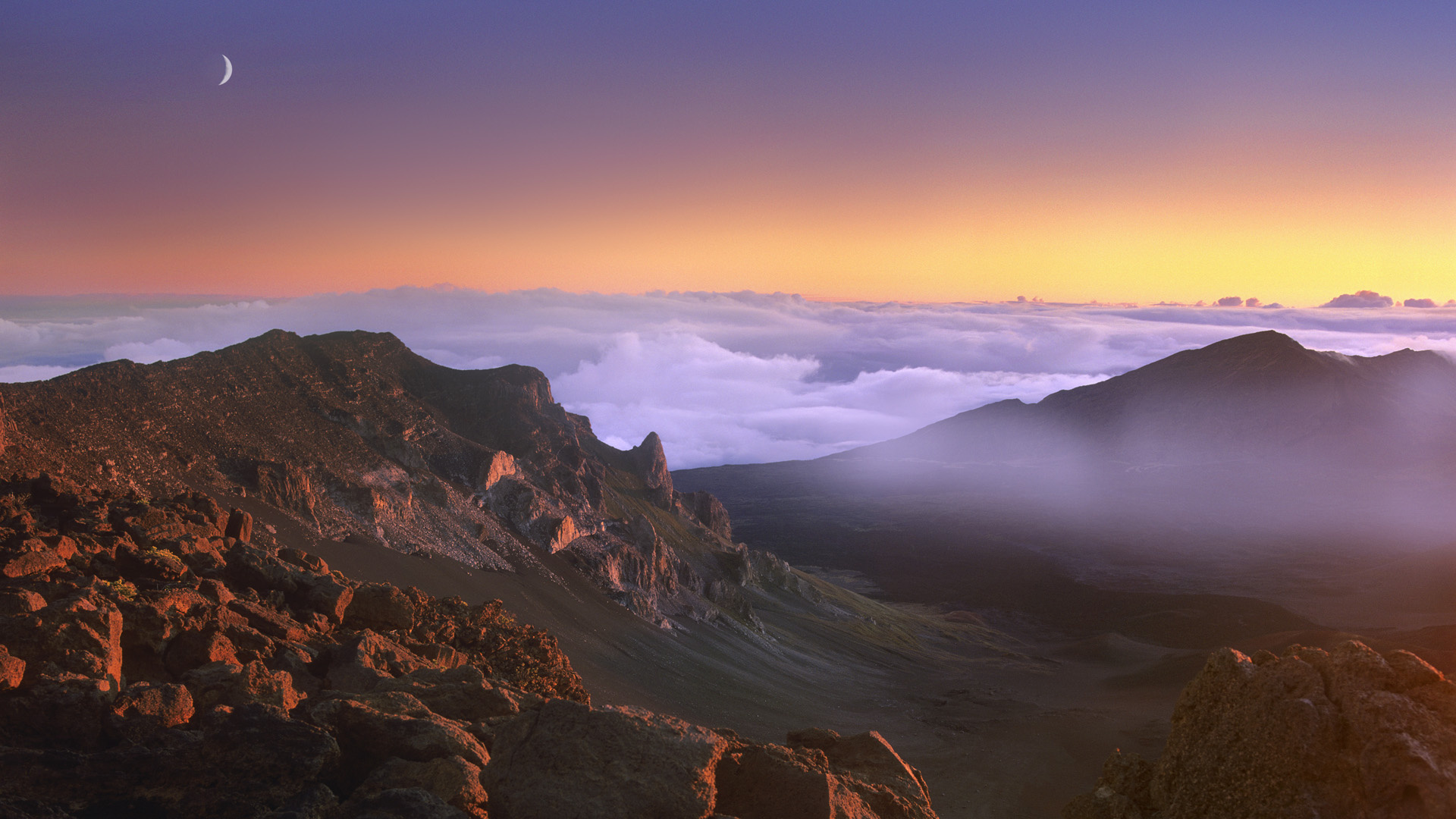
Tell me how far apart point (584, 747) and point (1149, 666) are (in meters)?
58.0

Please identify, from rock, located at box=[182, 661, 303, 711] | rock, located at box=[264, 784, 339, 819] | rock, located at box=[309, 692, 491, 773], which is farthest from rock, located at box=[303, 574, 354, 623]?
rock, located at box=[264, 784, 339, 819]

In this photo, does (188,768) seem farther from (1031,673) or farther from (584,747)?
(1031,673)

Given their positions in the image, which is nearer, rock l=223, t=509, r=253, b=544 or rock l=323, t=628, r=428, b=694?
rock l=323, t=628, r=428, b=694

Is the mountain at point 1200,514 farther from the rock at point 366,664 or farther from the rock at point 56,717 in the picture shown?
the rock at point 56,717

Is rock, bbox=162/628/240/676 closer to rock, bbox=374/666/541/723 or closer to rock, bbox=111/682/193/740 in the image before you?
rock, bbox=111/682/193/740

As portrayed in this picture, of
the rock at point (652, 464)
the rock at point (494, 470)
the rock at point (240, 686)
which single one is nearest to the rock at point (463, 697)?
the rock at point (240, 686)

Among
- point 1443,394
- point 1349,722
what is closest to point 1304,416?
point 1443,394

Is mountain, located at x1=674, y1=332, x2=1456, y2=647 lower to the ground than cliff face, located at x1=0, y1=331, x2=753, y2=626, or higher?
lower

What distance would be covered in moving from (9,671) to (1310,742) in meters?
15.0

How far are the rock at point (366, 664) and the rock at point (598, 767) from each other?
4079 millimetres

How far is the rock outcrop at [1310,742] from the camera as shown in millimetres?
9203

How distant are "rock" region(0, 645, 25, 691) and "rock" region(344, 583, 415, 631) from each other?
7.39 meters

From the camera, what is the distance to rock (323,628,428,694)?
1170 centimetres

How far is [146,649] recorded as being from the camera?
11164 mm
